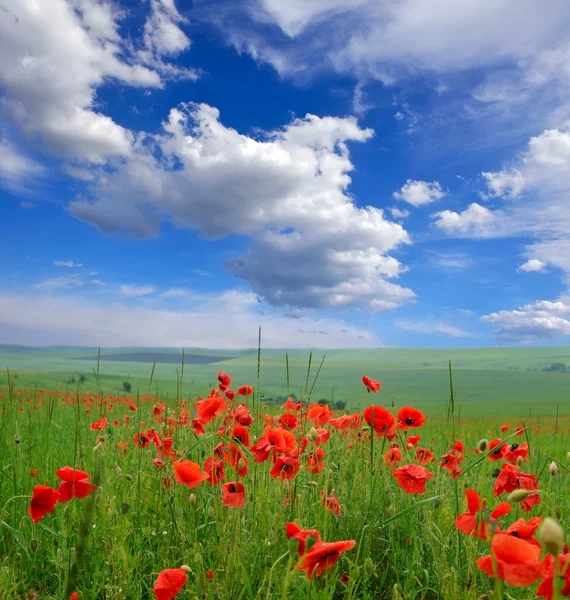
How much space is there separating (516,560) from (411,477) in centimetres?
112

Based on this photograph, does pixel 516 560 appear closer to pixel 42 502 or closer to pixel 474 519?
pixel 474 519

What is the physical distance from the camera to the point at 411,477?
204 cm

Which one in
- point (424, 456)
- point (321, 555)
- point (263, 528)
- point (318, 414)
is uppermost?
point (318, 414)

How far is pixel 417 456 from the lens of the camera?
11.1 feet

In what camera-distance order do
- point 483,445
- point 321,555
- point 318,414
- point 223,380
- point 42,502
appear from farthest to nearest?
1. point 223,380
2. point 318,414
3. point 42,502
4. point 483,445
5. point 321,555

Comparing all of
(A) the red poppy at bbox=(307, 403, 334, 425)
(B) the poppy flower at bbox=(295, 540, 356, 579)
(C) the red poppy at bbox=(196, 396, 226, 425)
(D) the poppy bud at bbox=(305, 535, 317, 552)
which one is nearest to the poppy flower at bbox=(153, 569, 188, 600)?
(B) the poppy flower at bbox=(295, 540, 356, 579)

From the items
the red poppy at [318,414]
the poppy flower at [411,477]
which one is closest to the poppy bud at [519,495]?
the poppy flower at [411,477]

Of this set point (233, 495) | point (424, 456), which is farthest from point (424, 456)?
point (233, 495)

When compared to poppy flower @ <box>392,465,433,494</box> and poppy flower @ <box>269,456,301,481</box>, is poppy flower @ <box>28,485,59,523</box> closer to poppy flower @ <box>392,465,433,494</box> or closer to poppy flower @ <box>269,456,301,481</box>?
poppy flower @ <box>269,456,301,481</box>

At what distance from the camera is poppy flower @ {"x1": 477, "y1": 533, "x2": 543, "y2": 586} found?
0.94 meters

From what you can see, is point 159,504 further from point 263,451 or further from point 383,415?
point 383,415

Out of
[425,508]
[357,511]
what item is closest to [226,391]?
[357,511]

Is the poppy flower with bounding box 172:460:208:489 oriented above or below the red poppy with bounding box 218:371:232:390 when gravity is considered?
below

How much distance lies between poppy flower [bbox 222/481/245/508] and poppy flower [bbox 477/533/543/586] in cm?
126
